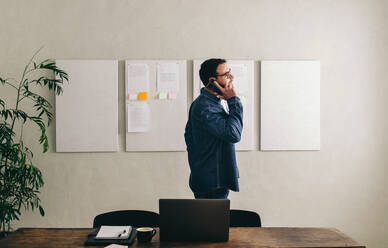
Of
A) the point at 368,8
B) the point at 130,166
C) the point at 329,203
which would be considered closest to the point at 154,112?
the point at 130,166

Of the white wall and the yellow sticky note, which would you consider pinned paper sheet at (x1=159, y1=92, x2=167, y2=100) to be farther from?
the white wall

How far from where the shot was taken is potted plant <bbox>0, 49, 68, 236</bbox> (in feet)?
9.55

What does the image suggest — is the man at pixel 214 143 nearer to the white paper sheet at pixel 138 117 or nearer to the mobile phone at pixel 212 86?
the mobile phone at pixel 212 86

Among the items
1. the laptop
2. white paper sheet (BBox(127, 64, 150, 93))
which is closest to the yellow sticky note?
white paper sheet (BBox(127, 64, 150, 93))

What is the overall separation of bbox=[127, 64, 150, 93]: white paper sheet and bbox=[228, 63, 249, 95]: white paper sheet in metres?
0.87

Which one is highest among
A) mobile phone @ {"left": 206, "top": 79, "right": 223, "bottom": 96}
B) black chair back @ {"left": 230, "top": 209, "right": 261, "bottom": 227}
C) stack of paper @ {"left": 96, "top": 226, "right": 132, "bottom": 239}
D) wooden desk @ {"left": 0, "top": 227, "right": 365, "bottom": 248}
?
mobile phone @ {"left": 206, "top": 79, "right": 223, "bottom": 96}

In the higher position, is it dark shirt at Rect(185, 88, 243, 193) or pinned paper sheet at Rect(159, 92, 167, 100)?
pinned paper sheet at Rect(159, 92, 167, 100)

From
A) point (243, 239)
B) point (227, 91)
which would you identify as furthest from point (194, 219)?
point (227, 91)

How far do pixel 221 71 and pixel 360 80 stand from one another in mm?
1796

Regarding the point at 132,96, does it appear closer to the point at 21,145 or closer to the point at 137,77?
the point at 137,77

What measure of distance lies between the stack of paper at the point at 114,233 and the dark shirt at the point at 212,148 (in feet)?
2.24

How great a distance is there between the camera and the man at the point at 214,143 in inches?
89.6

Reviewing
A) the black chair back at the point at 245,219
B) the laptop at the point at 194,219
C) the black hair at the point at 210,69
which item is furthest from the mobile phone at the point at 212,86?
the laptop at the point at 194,219

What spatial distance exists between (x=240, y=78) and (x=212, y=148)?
4.12ft
